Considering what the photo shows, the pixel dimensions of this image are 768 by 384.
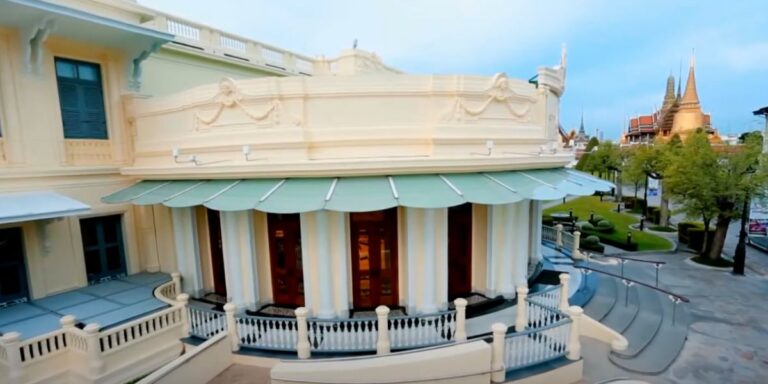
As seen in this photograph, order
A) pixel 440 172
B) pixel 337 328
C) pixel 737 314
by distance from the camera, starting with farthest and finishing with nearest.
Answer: pixel 737 314
pixel 440 172
pixel 337 328

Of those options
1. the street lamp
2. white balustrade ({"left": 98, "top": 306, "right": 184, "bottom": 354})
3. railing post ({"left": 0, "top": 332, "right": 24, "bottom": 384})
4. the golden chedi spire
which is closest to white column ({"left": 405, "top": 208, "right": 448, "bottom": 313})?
white balustrade ({"left": 98, "top": 306, "right": 184, "bottom": 354})

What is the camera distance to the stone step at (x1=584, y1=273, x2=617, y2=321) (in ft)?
33.8

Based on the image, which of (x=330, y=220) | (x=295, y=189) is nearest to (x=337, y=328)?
(x=330, y=220)

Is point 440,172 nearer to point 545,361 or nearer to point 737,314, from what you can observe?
point 545,361

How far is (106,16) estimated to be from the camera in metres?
10.6

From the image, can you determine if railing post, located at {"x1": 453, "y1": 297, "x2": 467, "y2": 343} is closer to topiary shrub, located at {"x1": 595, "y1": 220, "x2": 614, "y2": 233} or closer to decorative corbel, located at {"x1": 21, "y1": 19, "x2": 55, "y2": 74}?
decorative corbel, located at {"x1": 21, "y1": 19, "x2": 55, "y2": 74}

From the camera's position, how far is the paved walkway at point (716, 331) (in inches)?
324

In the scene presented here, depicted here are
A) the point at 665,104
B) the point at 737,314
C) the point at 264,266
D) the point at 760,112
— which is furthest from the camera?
the point at 665,104

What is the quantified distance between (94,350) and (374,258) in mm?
6146

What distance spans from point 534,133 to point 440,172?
382cm

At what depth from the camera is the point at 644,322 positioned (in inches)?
403

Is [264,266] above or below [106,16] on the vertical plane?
below

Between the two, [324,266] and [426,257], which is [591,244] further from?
[324,266]

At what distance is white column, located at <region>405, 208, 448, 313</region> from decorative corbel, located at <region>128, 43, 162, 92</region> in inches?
365
